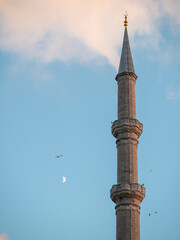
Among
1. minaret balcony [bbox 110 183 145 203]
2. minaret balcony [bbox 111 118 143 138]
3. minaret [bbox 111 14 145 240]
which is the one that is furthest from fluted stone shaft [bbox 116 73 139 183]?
minaret balcony [bbox 110 183 145 203]

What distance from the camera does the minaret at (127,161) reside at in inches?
1656

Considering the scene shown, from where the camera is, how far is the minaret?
42062 millimetres

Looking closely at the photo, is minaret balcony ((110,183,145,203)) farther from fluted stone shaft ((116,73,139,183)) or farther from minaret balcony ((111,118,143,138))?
minaret balcony ((111,118,143,138))

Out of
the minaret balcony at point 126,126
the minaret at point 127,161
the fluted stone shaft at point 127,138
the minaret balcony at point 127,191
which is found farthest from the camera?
the minaret balcony at point 126,126

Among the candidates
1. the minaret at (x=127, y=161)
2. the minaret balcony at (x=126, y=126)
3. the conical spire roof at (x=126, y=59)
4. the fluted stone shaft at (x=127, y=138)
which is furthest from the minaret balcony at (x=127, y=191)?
the conical spire roof at (x=126, y=59)

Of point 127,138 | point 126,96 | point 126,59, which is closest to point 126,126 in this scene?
point 127,138

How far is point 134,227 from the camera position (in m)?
41.8

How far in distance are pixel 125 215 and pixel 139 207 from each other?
192cm

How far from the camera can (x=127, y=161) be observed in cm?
4447

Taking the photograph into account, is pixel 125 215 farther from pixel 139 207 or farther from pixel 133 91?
pixel 133 91

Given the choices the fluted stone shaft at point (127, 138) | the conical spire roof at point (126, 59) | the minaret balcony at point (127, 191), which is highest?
the conical spire roof at point (126, 59)

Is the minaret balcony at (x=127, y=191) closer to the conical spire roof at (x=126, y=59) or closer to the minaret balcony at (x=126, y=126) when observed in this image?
the minaret balcony at (x=126, y=126)

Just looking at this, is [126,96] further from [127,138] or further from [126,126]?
[127,138]

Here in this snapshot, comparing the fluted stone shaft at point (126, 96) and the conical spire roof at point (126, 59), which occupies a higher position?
the conical spire roof at point (126, 59)
